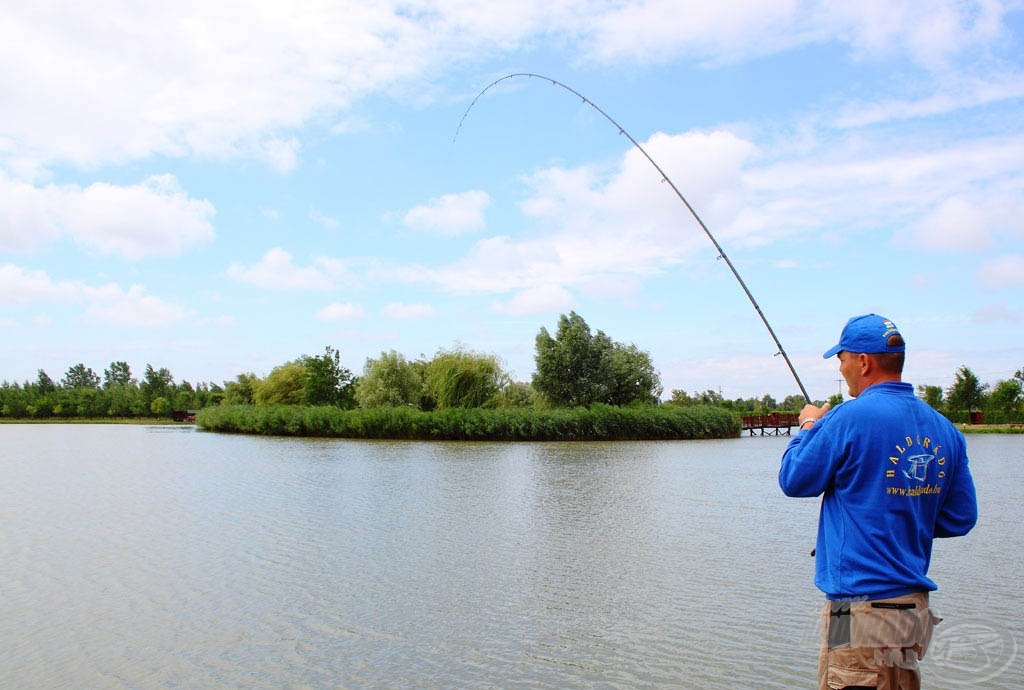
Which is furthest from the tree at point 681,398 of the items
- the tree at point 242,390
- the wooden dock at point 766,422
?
the tree at point 242,390

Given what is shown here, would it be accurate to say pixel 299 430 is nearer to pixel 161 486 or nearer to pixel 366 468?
pixel 366 468

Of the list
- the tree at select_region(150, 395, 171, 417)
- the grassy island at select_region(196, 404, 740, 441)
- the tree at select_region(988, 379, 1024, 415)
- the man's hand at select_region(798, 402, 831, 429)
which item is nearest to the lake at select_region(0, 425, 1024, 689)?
the man's hand at select_region(798, 402, 831, 429)

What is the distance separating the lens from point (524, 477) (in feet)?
72.4

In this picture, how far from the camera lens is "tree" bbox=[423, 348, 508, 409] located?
4800cm

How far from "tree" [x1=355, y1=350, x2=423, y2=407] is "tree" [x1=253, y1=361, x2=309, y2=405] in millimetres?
13580

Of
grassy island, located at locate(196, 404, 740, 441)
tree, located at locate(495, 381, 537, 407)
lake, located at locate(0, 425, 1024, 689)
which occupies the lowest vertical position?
lake, located at locate(0, 425, 1024, 689)

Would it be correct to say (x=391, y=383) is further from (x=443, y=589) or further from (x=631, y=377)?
(x=443, y=589)

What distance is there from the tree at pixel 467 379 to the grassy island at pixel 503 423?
251 cm

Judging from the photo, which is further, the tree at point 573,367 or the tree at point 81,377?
the tree at point 81,377

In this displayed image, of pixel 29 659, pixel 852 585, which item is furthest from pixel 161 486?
pixel 852 585

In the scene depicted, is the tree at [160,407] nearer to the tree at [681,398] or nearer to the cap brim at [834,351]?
the tree at [681,398]

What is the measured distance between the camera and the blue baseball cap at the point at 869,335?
3.14 metres

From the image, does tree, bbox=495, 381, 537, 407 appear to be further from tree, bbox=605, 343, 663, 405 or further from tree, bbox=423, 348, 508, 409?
tree, bbox=605, 343, 663, 405

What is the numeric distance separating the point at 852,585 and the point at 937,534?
0.53 metres
